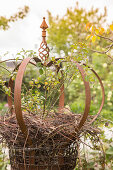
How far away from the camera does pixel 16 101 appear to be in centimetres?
96

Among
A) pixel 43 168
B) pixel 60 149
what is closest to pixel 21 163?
pixel 43 168

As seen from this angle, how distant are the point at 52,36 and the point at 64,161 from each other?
9114 mm

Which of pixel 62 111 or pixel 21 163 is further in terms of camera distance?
pixel 62 111

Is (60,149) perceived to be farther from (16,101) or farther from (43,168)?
(16,101)

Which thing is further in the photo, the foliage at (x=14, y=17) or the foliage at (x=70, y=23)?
the foliage at (x=70, y=23)

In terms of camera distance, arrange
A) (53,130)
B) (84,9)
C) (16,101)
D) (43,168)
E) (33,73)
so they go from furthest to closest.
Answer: (84,9) < (33,73) < (43,168) < (53,130) < (16,101)

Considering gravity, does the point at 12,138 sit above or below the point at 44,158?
above

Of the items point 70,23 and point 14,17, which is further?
point 70,23

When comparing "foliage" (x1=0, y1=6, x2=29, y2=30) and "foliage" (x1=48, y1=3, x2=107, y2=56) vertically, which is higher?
"foliage" (x1=48, y1=3, x2=107, y2=56)

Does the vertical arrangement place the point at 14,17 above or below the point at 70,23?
below

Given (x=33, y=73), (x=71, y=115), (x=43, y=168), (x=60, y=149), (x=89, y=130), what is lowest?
(x=43, y=168)

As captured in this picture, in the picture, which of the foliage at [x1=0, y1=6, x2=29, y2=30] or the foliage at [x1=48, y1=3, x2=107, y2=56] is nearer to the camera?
the foliage at [x1=0, y1=6, x2=29, y2=30]

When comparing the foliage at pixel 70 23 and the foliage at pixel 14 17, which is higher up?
the foliage at pixel 70 23

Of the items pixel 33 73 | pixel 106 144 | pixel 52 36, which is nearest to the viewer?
pixel 106 144
